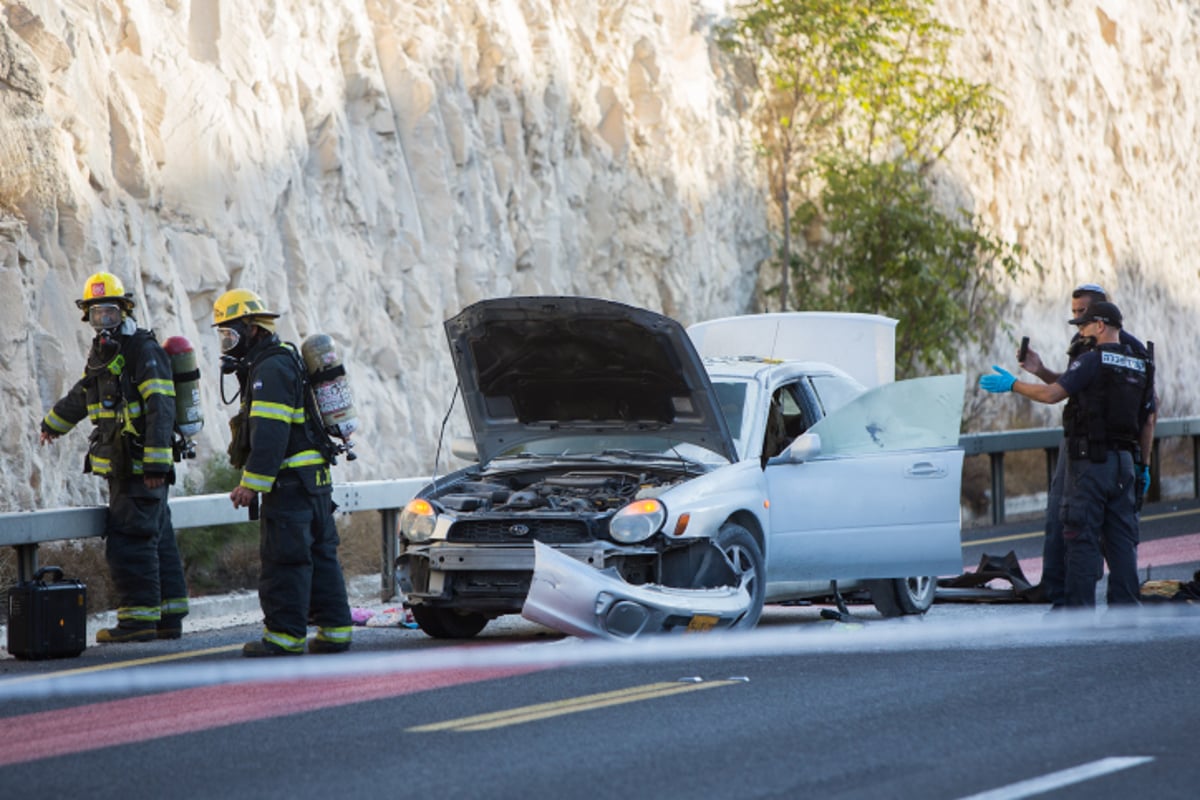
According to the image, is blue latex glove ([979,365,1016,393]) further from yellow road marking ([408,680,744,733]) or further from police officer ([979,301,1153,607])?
yellow road marking ([408,680,744,733])

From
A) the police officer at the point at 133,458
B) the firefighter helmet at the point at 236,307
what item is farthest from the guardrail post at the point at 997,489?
the firefighter helmet at the point at 236,307

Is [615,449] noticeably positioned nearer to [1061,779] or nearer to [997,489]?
[1061,779]

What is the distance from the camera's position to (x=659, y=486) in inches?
446

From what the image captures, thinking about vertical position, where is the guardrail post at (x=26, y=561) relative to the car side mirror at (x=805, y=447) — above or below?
below

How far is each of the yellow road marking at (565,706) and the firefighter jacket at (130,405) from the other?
3.98 meters

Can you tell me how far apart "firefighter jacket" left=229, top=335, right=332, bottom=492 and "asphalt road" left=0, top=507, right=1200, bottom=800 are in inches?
41.2

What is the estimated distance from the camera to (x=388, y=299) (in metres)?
21.7

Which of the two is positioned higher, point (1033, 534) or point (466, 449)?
point (466, 449)

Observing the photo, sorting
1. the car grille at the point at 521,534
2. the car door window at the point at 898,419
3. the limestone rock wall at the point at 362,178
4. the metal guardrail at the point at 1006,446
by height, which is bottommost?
the car grille at the point at 521,534

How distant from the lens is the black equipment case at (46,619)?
11195 millimetres

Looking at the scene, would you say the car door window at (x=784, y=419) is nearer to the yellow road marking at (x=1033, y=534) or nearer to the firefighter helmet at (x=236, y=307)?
the firefighter helmet at (x=236, y=307)

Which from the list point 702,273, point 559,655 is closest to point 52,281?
point 559,655

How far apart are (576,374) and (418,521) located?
4.72ft

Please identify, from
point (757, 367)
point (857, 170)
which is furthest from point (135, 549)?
point (857, 170)
